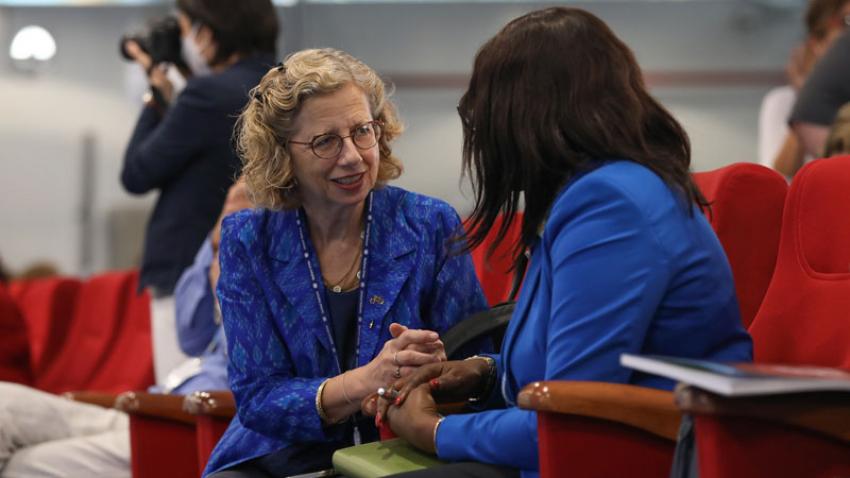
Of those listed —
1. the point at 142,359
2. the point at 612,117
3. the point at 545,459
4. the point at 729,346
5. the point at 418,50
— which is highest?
the point at 418,50

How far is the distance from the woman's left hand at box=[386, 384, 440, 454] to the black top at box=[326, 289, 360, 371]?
0.30 m

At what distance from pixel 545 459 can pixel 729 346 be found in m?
0.31

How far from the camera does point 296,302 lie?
227cm

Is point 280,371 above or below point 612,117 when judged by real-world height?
below

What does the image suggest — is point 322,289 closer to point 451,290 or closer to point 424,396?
point 451,290

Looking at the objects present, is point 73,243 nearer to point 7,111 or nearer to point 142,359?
point 7,111

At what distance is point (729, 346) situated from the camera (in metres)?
1.78

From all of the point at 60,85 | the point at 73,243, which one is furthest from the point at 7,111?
the point at 73,243

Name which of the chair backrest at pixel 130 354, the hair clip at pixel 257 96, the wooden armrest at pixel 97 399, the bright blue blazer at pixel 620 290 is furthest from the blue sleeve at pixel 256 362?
the chair backrest at pixel 130 354

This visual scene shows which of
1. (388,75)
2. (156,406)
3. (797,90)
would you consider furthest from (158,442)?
(388,75)

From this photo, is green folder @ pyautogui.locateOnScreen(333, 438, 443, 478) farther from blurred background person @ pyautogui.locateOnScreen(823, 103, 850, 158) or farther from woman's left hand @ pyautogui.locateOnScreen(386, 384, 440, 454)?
blurred background person @ pyautogui.locateOnScreen(823, 103, 850, 158)

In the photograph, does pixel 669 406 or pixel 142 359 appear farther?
pixel 142 359

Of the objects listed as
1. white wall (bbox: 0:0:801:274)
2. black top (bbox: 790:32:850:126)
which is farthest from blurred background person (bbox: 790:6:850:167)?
white wall (bbox: 0:0:801:274)

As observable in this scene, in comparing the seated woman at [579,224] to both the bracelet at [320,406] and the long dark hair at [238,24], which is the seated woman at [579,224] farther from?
the long dark hair at [238,24]
